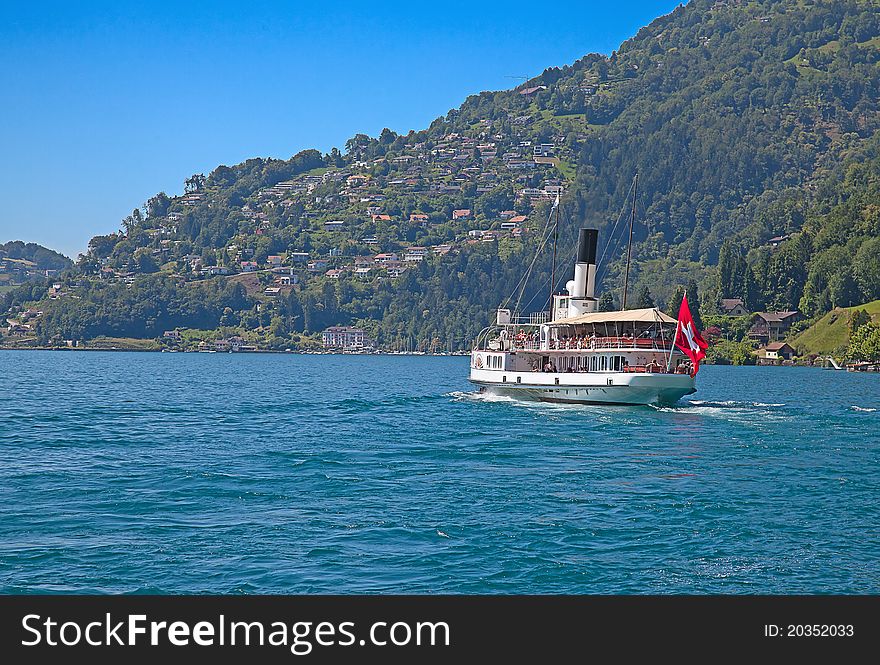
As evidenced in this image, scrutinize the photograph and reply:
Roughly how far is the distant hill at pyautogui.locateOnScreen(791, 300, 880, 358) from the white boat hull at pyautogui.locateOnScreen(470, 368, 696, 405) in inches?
4464

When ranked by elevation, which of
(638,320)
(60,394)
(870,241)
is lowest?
(60,394)

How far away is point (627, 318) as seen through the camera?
225 feet

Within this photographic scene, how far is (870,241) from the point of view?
19438 centimetres

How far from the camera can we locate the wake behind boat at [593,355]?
6688 cm

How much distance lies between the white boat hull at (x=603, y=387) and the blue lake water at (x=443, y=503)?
163 centimetres

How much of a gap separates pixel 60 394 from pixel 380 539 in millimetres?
74073

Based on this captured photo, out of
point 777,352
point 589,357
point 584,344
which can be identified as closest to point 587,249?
point 584,344

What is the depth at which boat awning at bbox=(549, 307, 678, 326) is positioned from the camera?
68000 mm

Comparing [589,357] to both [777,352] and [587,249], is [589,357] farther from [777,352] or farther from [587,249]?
[777,352]

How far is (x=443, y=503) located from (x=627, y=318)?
1513 inches

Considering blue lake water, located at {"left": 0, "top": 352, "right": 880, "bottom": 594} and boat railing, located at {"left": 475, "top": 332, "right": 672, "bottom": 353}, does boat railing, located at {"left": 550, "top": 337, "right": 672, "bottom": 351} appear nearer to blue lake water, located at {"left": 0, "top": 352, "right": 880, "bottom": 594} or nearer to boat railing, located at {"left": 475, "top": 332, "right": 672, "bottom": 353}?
boat railing, located at {"left": 475, "top": 332, "right": 672, "bottom": 353}

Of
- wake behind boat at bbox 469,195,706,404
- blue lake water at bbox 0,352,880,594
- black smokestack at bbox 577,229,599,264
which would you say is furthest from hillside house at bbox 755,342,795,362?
blue lake water at bbox 0,352,880,594
